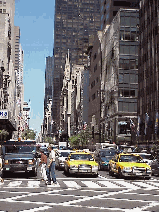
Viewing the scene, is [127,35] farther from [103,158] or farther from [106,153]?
[103,158]

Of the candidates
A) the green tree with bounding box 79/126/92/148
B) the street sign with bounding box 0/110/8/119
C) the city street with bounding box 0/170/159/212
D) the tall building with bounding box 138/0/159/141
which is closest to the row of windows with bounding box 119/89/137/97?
the tall building with bounding box 138/0/159/141

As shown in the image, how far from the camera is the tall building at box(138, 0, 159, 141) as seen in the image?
2706 inches

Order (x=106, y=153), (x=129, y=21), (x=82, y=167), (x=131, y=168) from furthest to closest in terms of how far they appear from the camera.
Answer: (x=129, y=21), (x=106, y=153), (x=82, y=167), (x=131, y=168)

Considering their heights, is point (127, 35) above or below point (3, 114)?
above

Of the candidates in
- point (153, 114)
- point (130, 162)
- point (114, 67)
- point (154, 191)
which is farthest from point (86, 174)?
point (114, 67)

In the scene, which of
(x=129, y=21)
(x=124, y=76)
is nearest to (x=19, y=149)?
(x=124, y=76)

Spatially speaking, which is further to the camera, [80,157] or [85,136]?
[85,136]

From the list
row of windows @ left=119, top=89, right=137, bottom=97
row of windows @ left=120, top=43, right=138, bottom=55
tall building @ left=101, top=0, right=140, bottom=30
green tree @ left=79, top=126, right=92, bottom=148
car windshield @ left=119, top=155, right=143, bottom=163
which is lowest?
car windshield @ left=119, top=155, right=143, bottom=163

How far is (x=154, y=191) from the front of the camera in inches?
696

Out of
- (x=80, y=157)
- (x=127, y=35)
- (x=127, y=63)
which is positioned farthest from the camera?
(x=127, y=35)

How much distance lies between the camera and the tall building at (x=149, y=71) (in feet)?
225

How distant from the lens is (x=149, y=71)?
73.3 m

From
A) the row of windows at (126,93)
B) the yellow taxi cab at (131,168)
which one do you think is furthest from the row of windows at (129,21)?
the yellow taxi cab at (131,168)

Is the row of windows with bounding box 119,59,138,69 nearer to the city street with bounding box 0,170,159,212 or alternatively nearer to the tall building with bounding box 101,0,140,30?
the tall building with bounding box 101,0,140,30
